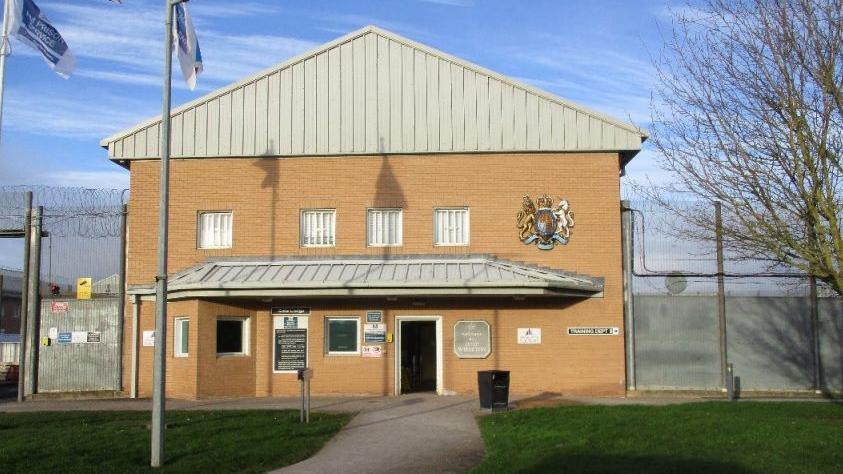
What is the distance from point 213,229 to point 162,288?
1026 centimetres

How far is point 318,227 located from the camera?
23.1 m

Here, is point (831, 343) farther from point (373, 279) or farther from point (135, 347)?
point (135, 347)

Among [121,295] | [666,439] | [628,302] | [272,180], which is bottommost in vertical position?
[666,439]

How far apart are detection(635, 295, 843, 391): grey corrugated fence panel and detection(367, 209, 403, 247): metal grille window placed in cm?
629

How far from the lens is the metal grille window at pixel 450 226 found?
22.9 m

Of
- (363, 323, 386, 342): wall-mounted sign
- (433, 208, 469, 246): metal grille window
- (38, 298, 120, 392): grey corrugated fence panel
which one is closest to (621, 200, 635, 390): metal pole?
(433, 208, 469, 246): metal grille window

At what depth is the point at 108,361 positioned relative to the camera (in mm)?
23625

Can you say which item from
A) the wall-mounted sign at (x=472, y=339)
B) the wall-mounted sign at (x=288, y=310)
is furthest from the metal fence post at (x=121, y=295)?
the wall-mounted sign at (x=472, y=339)

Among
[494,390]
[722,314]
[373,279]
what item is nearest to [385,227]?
[373,279]

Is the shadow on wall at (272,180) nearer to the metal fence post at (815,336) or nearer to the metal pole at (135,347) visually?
the metal pole at (135,347)

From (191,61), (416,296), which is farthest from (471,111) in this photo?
(191,61)

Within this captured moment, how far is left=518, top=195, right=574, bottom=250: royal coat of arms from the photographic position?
22.6m

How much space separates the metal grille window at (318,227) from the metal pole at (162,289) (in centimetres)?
962

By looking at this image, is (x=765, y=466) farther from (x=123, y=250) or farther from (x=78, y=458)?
(x=123, y=250)
